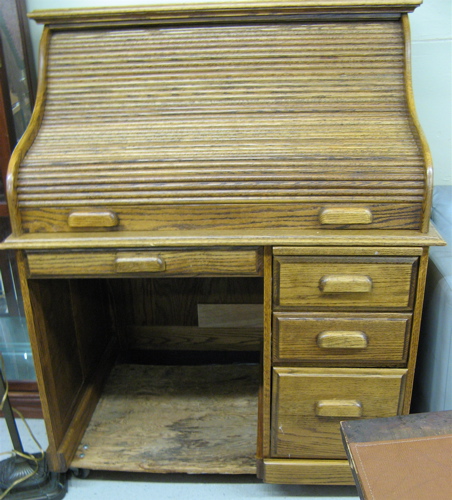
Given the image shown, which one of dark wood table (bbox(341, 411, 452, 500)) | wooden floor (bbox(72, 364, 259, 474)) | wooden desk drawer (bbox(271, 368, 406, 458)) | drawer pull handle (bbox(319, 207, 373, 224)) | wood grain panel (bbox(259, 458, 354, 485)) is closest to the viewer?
dark wood table (bbox(341, 411, 452, 500))

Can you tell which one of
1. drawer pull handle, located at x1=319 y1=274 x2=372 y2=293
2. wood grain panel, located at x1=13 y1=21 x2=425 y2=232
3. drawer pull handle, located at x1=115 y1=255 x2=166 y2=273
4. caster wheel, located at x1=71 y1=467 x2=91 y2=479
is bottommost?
caster wheel, located at x1=71 y1=467 x2=91 y2=479

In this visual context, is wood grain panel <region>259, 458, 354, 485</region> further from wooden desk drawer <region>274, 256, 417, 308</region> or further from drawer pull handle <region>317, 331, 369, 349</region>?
wooden desk drawer <region>274, 256, 417, 308</region>

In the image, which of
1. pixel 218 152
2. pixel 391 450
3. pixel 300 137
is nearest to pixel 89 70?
pixel 218 152

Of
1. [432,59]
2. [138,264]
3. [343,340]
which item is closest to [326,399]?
[343,340]

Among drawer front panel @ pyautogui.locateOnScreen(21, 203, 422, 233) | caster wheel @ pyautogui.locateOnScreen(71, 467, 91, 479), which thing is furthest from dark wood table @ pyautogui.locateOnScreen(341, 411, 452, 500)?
caster wheel @ pyautogui.locateOnScreen(71, 467, 91, 479)

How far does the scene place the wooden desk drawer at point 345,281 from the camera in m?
1.32

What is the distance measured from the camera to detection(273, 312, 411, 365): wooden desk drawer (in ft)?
4.53

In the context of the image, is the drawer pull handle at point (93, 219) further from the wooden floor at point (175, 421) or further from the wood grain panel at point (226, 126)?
the wooden floor at point (175, 421)

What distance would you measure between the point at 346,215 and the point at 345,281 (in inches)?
7.0

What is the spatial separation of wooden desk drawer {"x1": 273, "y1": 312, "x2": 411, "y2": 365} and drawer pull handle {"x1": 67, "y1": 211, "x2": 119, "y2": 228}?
1.73 ft

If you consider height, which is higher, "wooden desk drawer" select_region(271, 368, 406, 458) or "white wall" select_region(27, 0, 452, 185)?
"white wall" select_region(27, 0, 452, 185)

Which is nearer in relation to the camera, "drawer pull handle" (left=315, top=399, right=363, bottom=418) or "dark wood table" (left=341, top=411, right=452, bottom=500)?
"dark wood table" (left=341, top=411, right=452, bottom=500)

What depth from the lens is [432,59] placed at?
1.78 metres

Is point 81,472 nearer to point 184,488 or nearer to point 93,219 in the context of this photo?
point 184,488
